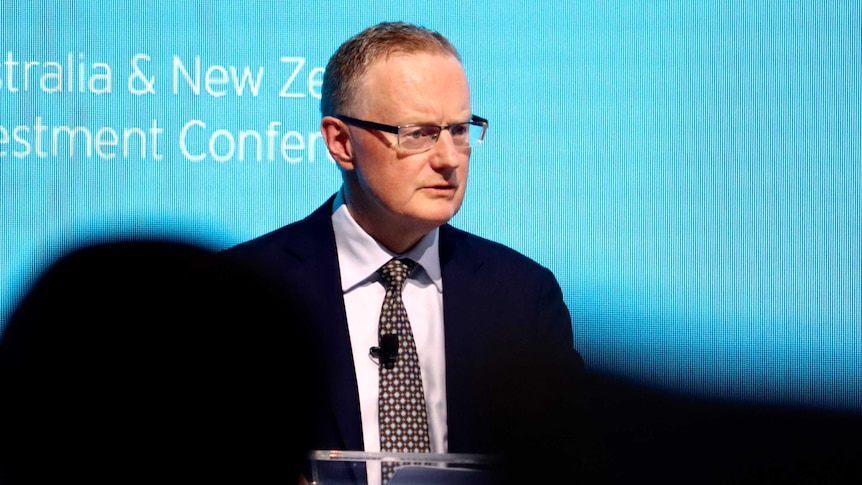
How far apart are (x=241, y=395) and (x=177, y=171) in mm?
1260

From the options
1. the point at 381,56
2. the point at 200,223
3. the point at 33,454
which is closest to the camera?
the point at 33,454

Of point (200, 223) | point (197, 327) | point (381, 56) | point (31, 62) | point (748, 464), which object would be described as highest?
point (31, 62)

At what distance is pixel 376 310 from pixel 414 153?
1.13 feet

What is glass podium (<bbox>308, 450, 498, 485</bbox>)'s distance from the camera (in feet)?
4.95

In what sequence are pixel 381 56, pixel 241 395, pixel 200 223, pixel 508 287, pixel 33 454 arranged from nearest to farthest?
pixel 33 454, pixel 241 395, pixel 381 56, pixel 508 287, pixel 200 223

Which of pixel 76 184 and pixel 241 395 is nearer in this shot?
pixel 241 395

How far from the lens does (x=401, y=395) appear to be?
2.12 metres

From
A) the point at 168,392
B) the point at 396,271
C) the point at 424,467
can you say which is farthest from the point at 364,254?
the point at 424,467

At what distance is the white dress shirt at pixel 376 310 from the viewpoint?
2.16m

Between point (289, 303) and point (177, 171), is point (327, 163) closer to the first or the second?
point (177, 171)

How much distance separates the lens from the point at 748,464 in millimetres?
3189

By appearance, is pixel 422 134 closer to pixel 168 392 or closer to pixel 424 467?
pixel 168 392

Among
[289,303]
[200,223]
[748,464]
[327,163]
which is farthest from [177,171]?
[748,464]

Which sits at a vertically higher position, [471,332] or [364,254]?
[364,254]
